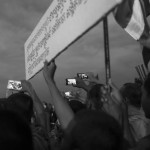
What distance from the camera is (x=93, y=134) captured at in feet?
5.14

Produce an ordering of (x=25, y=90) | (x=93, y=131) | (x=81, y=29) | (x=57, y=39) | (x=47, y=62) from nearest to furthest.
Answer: (x=93, y=131), (x=81, y=29), (x=57, y=39), (x=47, y=62), (x=25, y=90)

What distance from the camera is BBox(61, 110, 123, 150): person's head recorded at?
155 cm

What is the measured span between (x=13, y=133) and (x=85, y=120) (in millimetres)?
325

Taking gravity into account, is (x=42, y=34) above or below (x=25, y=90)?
above

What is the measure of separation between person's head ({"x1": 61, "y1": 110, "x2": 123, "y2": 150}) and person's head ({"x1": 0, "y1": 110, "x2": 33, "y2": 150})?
187 millimetres

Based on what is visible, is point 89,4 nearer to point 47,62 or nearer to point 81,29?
point 81,29

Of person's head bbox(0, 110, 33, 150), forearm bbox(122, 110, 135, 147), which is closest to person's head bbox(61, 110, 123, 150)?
person's head bbox(0, 110, 33, 150)

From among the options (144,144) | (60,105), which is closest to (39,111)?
(60,105)

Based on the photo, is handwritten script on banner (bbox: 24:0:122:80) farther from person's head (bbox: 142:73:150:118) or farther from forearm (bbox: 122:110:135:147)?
forearm (bbox: 122:110:135:147)

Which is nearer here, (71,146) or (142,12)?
(71,146)

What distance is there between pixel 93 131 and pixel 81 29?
1501 millimetres

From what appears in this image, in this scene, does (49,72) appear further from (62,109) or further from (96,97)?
(62,109)

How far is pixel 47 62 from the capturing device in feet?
13.0

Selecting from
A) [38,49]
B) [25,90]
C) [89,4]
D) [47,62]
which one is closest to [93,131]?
[89,4]
